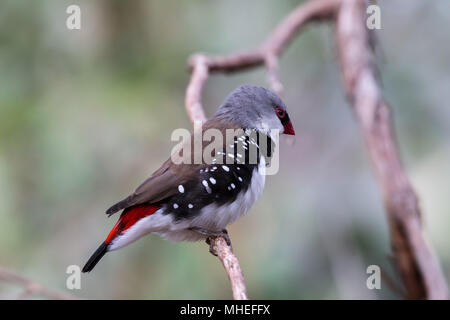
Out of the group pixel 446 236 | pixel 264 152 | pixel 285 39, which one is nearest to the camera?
pixel 264 152

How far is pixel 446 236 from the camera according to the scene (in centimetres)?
444

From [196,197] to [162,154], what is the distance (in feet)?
6.43

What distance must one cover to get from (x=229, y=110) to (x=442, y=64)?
2648mm

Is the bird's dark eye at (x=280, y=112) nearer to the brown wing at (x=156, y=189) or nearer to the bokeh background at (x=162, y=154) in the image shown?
the brown wing at (x=156, y=189)

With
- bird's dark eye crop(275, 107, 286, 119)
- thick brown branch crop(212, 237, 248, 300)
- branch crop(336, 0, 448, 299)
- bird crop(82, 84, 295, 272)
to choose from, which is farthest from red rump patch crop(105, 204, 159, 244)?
branch crop(336, 0, 448, 299)

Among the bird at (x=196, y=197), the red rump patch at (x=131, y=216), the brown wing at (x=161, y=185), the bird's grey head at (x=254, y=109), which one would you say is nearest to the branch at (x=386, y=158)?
the bird's grey head at (x=254, y=109)

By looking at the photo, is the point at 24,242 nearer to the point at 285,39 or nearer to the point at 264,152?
the point at 264,152

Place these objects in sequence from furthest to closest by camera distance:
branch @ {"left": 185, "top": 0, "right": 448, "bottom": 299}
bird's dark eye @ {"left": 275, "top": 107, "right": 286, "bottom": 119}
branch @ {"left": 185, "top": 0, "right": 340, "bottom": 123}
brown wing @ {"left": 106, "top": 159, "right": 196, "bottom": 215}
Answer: branch @ {"left": 185, "top": 0, "right": 340, "bottom": 123} → bird's dark eye @ {"left": 275, "top": 107, "right": 286, "bottom": 119} → branch @ {"left": 185, "top": 0, "right": 448, "bottom": 299} → brown wing @ {"left": 106, "top": 159, "right": 196, "bottom": 215}

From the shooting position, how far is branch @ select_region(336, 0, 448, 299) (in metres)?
3.29

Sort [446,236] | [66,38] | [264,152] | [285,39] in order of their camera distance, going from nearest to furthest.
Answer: [264,152]
[446,236]
[285,39]
[66,38]

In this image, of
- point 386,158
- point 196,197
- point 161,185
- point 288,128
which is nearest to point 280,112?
point 288,128

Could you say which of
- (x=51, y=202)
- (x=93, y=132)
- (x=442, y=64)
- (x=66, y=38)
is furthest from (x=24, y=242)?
(x=442, y=64)

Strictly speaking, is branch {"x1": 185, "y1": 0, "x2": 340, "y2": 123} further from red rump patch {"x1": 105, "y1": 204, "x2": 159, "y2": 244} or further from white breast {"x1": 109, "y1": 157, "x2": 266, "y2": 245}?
red rump patch {"x1": 105, "y1": 204, "x2": 159, "y2": 244}

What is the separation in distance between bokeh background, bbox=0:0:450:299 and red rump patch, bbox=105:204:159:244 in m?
1.63
